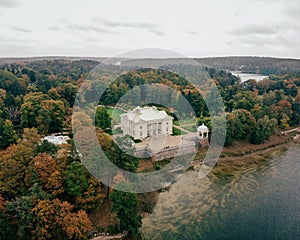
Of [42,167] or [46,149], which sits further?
[46,149]

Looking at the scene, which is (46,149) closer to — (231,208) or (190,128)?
(231,208)

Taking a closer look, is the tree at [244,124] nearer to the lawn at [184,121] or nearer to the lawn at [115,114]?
the lawn at [184,121]

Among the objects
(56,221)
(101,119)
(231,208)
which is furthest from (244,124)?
(56,221)

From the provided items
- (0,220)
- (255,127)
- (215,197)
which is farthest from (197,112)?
(0,220)

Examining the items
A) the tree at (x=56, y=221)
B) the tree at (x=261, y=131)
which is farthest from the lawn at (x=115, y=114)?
the tree at (x=56, y=221)

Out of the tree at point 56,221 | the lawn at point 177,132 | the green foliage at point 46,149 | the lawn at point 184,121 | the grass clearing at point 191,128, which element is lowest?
the tree at point 56,221
